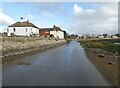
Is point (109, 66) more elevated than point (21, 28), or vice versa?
point (21, 28)

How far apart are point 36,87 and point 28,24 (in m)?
84.6

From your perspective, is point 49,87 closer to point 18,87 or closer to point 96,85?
point 18,87

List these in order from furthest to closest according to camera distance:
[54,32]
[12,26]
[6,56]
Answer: [54,32]
[12,26]
[6,56]

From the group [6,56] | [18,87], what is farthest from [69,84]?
[6,56]

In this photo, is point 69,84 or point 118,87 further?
point 69,84

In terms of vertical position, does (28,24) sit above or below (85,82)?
above

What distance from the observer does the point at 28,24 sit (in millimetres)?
96812

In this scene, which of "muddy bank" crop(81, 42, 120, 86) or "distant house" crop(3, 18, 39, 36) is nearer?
"muddy bank" crop(81, 42, 120, 86)

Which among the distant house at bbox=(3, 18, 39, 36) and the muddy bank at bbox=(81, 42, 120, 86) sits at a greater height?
the distant house at bbox=(3, 18, 39, 36)

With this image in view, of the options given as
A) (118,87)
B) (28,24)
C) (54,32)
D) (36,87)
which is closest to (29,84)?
(36,87)

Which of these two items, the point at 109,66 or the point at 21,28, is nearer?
the point at 109,66

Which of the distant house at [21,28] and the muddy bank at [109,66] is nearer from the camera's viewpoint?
the muddy bank at [109,66]

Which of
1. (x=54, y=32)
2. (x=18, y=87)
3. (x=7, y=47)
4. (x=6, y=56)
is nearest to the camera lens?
(x=18, y=87)

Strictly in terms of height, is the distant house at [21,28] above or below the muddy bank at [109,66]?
above
